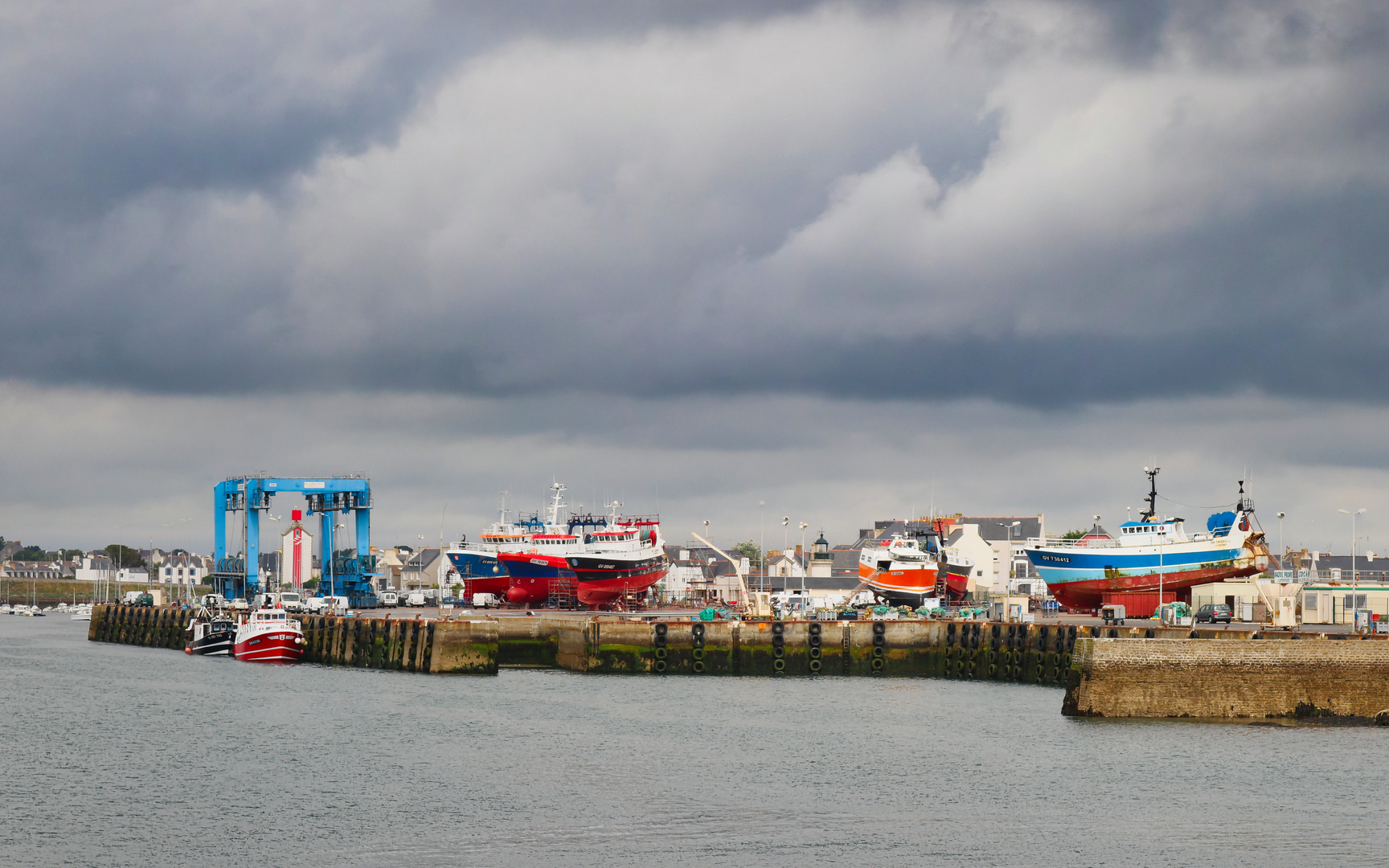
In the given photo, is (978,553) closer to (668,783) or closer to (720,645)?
(720,645)

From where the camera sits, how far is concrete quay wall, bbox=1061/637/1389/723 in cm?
5322

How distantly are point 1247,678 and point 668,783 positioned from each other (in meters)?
23.2

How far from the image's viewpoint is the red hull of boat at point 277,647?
90.9 meters

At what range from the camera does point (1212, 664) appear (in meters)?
53.4

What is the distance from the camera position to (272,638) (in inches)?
3585

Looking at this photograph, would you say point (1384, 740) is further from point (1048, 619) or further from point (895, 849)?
point (1048, 619)

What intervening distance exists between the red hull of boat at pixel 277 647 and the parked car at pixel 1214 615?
5583 cm

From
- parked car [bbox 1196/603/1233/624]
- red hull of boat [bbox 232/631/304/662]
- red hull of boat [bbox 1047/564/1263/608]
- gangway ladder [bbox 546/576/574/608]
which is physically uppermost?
red hull of boat [bbox 1047/564/1263/608]

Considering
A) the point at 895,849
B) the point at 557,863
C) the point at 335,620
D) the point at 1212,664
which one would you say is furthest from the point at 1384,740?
the point at 335,620

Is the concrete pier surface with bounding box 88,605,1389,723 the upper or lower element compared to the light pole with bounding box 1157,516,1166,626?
lower

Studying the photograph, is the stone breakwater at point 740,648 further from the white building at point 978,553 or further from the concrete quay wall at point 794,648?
the white building at point 978,553

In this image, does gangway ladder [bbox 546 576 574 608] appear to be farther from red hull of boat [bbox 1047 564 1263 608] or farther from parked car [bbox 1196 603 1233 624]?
parked car [bbox 1196 603 1233 624]

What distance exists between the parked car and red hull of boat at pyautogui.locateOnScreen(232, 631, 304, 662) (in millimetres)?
55832

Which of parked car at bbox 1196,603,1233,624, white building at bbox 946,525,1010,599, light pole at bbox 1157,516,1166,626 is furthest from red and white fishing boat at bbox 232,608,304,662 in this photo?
white building at bbox 946,525,1010,599
